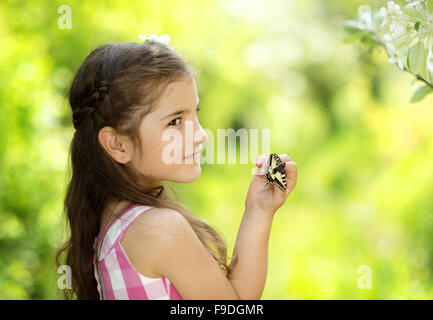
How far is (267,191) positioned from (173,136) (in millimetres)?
184

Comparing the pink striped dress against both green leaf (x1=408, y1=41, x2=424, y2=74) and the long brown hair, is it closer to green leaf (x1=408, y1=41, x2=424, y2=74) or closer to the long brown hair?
the long brown hair

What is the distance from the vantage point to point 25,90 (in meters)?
→ 1.81

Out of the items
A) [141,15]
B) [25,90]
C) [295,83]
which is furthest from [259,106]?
[25,90]

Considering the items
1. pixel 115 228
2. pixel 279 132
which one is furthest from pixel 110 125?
pixel 279 132

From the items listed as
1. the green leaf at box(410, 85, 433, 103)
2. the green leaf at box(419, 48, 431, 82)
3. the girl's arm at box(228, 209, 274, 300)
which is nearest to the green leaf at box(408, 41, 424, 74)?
the green leaf at box(419, 48, 431, 82)

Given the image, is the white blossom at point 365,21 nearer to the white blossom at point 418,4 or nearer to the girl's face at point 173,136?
the white blossom at point 418,4

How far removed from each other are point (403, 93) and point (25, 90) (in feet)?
8.70

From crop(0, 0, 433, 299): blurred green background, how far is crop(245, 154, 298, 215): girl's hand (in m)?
0.25

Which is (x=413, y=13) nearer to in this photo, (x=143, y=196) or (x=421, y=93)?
(x=421, y=93)

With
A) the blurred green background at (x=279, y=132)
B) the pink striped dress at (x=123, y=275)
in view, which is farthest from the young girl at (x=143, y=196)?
the blurred green background at (x=279, y=132)

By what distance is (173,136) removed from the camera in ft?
2.44

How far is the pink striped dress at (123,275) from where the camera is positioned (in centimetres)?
70

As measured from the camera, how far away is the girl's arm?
74cm

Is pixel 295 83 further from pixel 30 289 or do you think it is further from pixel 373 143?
pixel 30 289
